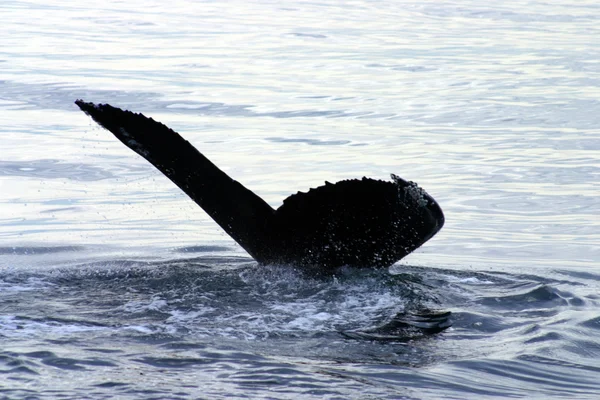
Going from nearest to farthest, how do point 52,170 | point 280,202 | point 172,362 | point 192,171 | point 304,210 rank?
point 172,362 < point 304,210 < point 192,171 < point 280,202 < point 52,170

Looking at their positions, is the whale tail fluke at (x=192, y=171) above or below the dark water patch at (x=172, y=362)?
above

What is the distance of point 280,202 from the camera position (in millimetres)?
10930

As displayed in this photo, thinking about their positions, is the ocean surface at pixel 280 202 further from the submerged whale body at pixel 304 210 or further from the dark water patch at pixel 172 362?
the submerged whale body at pixel 304 210

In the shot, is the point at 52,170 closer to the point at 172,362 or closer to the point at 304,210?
the point at 304,210

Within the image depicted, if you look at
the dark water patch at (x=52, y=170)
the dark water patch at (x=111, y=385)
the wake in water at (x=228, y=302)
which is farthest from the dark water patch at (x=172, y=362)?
the dark water patch at (x=52, y=170)

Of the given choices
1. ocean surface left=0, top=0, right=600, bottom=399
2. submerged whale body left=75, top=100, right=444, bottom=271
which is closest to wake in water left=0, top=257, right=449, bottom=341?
ocean surface left=0, top=0, right=600, bottom=399

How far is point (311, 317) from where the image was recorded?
21.2 feet

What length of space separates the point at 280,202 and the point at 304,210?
4.29 metres

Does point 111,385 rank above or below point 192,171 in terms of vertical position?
below

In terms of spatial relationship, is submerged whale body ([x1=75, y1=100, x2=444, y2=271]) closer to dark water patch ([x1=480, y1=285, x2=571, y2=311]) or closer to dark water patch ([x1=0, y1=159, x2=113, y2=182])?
dark water patch ([x1=480, y1=285, x2=571, y2=311])

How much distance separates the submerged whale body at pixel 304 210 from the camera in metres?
6.38

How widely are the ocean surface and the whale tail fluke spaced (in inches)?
18.5

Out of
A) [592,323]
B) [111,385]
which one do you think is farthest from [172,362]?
[592,323]

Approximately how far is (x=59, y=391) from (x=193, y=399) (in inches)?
23.1
